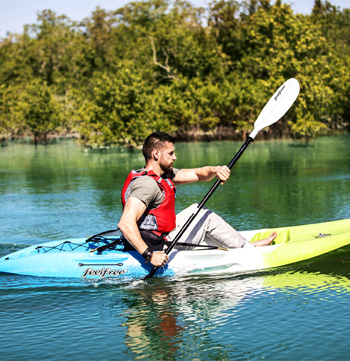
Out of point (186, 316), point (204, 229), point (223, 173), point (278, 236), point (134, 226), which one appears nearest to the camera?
point (186, 316)

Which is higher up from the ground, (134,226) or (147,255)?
(134,226)

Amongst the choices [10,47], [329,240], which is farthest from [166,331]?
[10,47]

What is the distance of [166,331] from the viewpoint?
413 centimetres

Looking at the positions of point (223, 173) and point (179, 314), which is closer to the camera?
point (179, 314)

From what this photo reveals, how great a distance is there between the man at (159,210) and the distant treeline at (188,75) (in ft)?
71.4

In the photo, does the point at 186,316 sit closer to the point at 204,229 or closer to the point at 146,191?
the point at 146,191

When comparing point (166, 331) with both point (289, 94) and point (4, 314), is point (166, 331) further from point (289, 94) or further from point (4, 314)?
→ point (289, 94)

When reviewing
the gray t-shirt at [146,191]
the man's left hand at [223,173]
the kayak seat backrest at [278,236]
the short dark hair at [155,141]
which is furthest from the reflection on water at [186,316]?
the short dark hair at [155,141]

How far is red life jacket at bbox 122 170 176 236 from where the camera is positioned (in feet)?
16.6

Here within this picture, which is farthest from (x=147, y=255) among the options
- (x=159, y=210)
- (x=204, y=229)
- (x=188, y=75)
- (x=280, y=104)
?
(x=188, y=75)

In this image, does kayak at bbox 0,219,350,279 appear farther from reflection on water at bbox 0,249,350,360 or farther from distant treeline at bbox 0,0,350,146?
distant treeline at bbox 0,0,350,146

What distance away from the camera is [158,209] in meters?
5.13

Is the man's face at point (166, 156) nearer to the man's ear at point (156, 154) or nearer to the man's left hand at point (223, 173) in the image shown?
the man's ear at point (156, 154)

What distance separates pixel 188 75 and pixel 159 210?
3613 centimetres
